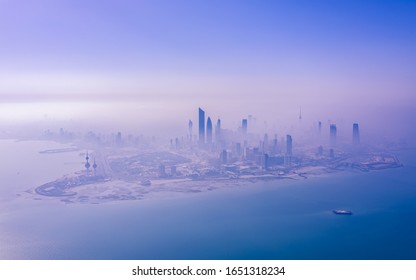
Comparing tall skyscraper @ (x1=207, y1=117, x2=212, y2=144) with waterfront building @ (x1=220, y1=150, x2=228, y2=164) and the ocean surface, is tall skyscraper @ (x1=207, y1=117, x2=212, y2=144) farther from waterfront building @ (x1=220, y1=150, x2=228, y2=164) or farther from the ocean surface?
the ocean surface

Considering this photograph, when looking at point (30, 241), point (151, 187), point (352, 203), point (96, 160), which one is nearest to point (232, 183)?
point (151, 187)

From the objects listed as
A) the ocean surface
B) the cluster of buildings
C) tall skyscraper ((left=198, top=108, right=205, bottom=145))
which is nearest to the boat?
the ocean surface

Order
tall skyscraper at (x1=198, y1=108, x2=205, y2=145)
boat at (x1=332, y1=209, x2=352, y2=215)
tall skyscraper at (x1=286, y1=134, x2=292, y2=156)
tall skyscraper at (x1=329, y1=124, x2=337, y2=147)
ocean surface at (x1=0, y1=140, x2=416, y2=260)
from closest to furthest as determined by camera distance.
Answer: ocean surface at (x1=0, y1=140, x2=416, y2=260)
boat at (x1=332, y1=209, x2=352, y2=215)
tall skyscraper at (x1=198, y1=108, x2=205, y2=145)
tall skyscraper at (x1=286, y1=134, x2=292, y2=156)
tall skyscraper at (x1=329, y1=124, x2=337, y2=147)

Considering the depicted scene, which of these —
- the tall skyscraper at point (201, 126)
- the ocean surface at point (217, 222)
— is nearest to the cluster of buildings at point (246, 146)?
the tall skyscraper at point (201, 126)

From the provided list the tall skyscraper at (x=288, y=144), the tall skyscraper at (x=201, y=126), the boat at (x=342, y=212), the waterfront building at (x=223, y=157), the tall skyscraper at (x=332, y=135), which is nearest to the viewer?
the boat at (x=342, y=212)

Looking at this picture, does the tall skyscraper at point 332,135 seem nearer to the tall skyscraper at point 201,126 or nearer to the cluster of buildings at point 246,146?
the cluster of buildings at point 246,146

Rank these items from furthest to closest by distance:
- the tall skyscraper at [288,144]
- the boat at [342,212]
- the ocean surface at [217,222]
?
the tall skyscraper at [288,144], the boat at [342,212], the ocean surface at [217,222]

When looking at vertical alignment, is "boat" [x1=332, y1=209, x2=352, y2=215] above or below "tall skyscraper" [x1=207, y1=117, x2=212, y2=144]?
below

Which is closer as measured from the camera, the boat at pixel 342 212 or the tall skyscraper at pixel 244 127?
the boat at pixel 342 212

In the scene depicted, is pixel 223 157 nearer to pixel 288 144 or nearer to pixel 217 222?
pixel 288 144

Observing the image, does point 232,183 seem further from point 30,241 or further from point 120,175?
point 30,241
